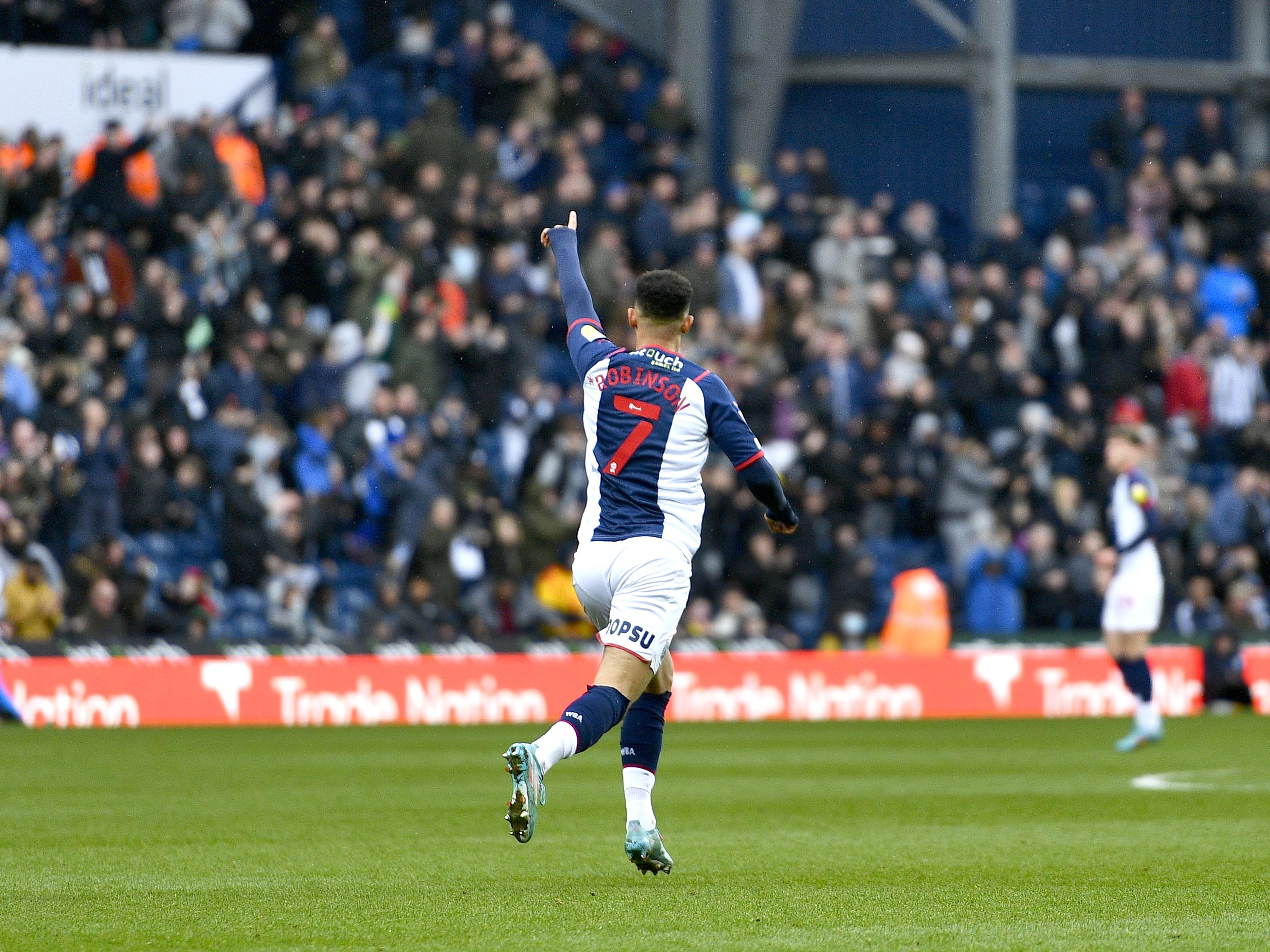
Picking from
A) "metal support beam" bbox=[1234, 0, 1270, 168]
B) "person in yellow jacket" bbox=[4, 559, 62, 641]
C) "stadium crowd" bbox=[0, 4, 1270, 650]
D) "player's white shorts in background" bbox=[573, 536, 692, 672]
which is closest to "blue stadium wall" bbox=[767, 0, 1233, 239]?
"metal support beam" bbox=[1234, 0, 1270, 168]

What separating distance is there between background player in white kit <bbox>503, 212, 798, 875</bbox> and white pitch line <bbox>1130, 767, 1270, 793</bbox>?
4.88 meters

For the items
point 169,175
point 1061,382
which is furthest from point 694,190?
point 169,175

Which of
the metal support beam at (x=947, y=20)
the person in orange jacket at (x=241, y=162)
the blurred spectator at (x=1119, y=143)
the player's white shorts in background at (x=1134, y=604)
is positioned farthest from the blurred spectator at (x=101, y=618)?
the metal support beam at (x=947, y=20)

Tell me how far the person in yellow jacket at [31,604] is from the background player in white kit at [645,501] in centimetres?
1133

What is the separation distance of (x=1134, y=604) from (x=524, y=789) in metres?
9.07

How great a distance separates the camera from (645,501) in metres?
7.10

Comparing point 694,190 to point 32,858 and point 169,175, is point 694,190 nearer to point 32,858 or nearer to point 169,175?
point 169,175

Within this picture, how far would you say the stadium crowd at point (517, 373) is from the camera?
18.5 m

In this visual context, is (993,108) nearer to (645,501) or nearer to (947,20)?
(947,20)

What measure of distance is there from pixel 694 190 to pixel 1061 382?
5.80 m

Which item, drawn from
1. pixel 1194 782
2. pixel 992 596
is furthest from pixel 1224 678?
pixel 1194 782

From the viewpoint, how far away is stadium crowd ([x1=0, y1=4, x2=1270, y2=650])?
18.5 meters

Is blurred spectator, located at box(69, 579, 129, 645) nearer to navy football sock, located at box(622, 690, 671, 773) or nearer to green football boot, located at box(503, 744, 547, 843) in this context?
navy football sock, located at box(622, 690, 671, 773)

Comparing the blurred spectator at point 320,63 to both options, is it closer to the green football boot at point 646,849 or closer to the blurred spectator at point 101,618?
the blurred spectator at point 101,618
